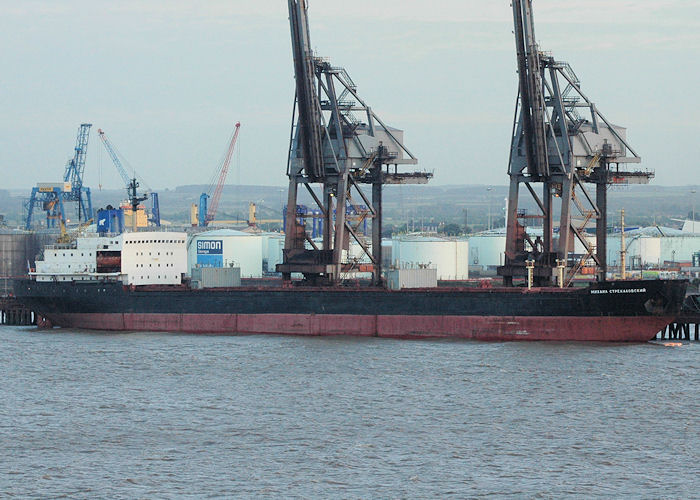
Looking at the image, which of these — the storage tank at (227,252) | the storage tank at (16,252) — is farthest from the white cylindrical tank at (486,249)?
the storage tank at (16,252)

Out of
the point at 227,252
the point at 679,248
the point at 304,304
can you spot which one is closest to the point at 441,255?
the point at 227,252

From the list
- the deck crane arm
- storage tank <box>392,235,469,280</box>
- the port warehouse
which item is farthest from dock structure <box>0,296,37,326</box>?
storage tank <box>392,235,469,280</box>

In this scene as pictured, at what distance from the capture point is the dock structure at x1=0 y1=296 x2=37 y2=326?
2566 inches

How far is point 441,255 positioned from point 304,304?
4446 centimetres

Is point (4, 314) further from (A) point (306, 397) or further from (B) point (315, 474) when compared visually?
(B) point (315, 474)

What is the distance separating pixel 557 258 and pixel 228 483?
100 feet

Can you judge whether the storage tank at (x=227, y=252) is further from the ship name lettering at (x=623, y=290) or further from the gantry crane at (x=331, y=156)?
the ship name lettering at (x=623, y=290)

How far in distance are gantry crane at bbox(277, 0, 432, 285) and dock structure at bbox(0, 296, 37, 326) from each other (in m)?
16.0

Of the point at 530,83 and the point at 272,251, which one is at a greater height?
the point at 530,83

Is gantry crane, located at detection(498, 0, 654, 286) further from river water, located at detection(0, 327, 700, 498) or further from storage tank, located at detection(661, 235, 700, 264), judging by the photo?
storage tank, located at detection(661, 235, 700, 264)

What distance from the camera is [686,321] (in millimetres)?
54562

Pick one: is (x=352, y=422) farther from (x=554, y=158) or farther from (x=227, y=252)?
(x=227, y=252)

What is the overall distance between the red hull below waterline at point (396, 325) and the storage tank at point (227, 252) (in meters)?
33.9

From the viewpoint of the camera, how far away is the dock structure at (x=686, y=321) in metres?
54.6
